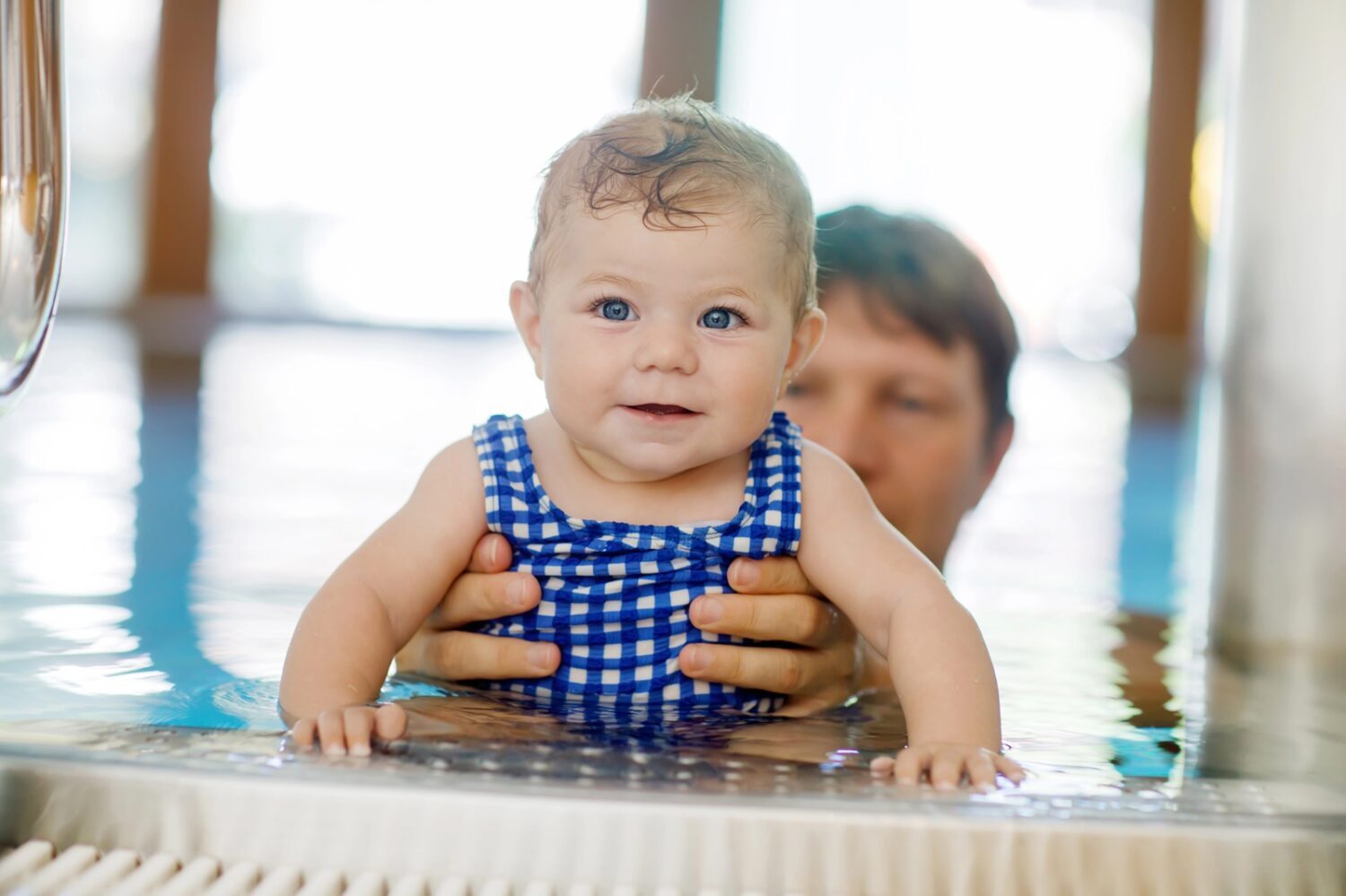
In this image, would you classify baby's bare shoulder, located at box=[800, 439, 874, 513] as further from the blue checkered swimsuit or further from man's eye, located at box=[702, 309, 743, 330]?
man's eye, located at box=[702, 309, 743, 330]

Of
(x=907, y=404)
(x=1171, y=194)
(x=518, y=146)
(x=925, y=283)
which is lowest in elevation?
(x=907, y=404)

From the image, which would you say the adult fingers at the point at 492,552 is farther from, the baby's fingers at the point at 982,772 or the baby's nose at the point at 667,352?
the baby's fingers at the point at 982,772

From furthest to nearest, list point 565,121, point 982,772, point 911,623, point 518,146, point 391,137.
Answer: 1. point 391,137
2. point 518,146
3. point 565,121
4. point 911,623
5. point 982,772

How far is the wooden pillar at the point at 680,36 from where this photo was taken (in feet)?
39.0

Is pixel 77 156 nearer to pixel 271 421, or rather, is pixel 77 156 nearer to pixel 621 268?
pixel 271 421

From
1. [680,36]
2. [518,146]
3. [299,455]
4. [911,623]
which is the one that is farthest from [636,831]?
[680,36]

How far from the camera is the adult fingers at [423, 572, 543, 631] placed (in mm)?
1419

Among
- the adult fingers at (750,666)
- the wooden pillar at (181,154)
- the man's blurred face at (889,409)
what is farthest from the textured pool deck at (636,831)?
the wooden pillar at (181,154)

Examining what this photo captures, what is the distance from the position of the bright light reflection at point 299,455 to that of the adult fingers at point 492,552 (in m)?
0.29

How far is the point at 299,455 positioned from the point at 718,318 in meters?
2.96

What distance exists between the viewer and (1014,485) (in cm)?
475

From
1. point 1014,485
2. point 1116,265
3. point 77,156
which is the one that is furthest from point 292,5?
point 1014,485

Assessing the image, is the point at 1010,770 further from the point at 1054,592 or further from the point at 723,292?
the point at 1054,592

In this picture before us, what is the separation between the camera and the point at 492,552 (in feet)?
4.73
